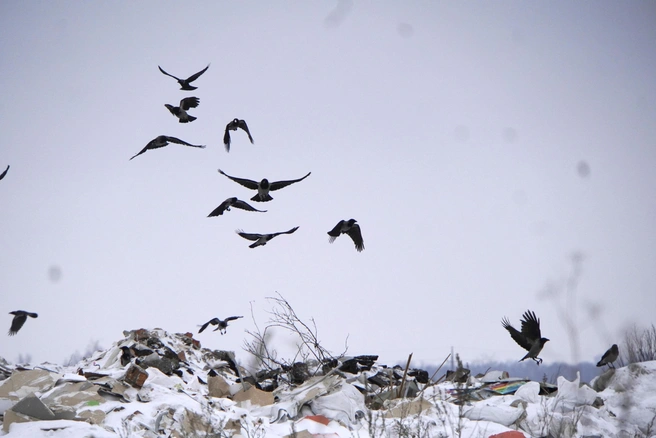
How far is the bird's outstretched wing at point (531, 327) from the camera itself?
6309mm

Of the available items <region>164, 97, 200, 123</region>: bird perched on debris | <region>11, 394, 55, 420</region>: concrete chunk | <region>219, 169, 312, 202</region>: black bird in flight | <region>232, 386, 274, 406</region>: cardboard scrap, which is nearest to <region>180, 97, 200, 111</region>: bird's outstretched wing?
<region>164, 97, 200, 123</region>: bird perched on debris

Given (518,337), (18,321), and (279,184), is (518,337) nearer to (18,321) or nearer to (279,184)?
(279,184)

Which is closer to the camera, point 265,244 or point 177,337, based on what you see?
point 265,244

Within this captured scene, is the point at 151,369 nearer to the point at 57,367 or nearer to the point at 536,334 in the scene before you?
the point at 57,367

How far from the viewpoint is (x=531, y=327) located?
6344mm

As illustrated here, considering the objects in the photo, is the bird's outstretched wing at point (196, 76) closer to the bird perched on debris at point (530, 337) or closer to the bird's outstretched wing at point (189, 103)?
the bird's outstretched wing at point (189, 103)

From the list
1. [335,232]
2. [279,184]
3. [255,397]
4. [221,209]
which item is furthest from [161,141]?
[255,397]

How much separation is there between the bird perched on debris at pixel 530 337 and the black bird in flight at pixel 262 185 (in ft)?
10.4

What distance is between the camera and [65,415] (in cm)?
397

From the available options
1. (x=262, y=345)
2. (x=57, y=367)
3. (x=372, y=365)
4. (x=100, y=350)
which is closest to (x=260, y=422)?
(x=262, y=345)

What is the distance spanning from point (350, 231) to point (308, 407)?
7.66ft

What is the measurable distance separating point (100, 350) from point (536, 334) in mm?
6649

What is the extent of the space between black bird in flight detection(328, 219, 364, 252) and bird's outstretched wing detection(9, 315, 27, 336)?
430cm

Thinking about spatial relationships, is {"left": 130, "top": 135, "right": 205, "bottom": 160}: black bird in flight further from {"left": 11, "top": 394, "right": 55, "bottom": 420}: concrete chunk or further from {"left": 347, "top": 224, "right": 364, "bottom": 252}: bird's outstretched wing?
{"left": 11, "top": 394, "right": 55, "bottom": 420}: concrete chunk
